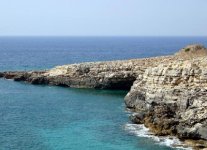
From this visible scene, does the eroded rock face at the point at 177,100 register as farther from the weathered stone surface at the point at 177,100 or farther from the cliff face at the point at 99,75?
the cliff face at the point at 99,75

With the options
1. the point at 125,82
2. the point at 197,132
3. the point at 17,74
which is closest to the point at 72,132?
the point at 197,132

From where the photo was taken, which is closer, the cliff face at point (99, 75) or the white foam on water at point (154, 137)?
the white foam on water at point (154, 137)

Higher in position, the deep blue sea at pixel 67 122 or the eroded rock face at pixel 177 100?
the eroded rock face at pixel 177 100

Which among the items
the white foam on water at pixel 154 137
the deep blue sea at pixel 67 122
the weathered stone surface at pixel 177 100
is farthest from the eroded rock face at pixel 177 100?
the deep blue sea at pixel 67 122

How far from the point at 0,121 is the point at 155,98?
21.2m

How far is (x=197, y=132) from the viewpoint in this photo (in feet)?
169

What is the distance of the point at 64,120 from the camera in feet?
213

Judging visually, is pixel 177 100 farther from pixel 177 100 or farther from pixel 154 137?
pixel 154 137

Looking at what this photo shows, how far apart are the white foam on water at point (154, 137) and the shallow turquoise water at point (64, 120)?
93cm

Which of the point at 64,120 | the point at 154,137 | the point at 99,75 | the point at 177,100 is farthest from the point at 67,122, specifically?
the point at 99,75

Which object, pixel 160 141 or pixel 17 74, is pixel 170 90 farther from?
pixel 17 74

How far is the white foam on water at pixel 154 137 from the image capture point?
5138cm

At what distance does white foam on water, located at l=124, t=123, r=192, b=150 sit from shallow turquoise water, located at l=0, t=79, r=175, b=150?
0.93 meters

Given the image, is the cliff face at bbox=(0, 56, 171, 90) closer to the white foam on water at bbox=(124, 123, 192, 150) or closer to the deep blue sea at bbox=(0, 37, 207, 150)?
the deep blue sea at bbox=(0, 37, 207, 150)
